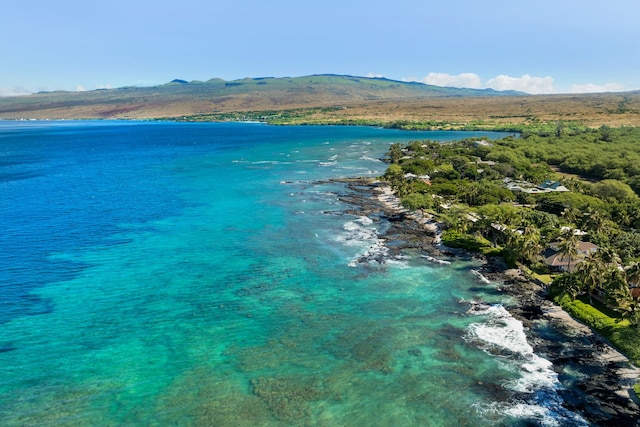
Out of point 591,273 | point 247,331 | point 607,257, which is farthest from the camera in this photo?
point 607,257

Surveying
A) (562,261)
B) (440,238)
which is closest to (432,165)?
(440,238)

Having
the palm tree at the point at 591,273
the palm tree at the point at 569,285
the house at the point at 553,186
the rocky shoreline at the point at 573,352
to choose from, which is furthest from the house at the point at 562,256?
the house at the point at 553,186

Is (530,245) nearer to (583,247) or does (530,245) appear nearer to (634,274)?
(583,247)

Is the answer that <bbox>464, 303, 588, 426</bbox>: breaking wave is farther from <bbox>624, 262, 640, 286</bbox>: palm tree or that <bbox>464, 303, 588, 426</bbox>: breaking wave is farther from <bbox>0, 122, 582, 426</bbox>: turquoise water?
<bbox>624, 262, 640, 286</bbox>: palm tree

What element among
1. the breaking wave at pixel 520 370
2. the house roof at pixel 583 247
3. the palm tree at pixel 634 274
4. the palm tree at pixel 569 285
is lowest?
the breaking wave at pixel 520 370

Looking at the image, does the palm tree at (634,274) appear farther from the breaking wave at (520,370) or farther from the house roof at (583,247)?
the breaking wave at (520,370)

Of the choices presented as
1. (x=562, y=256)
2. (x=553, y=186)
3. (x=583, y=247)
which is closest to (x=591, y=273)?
(x=562, y=256)

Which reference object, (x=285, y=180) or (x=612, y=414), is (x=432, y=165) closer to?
(x=285, y=180)
